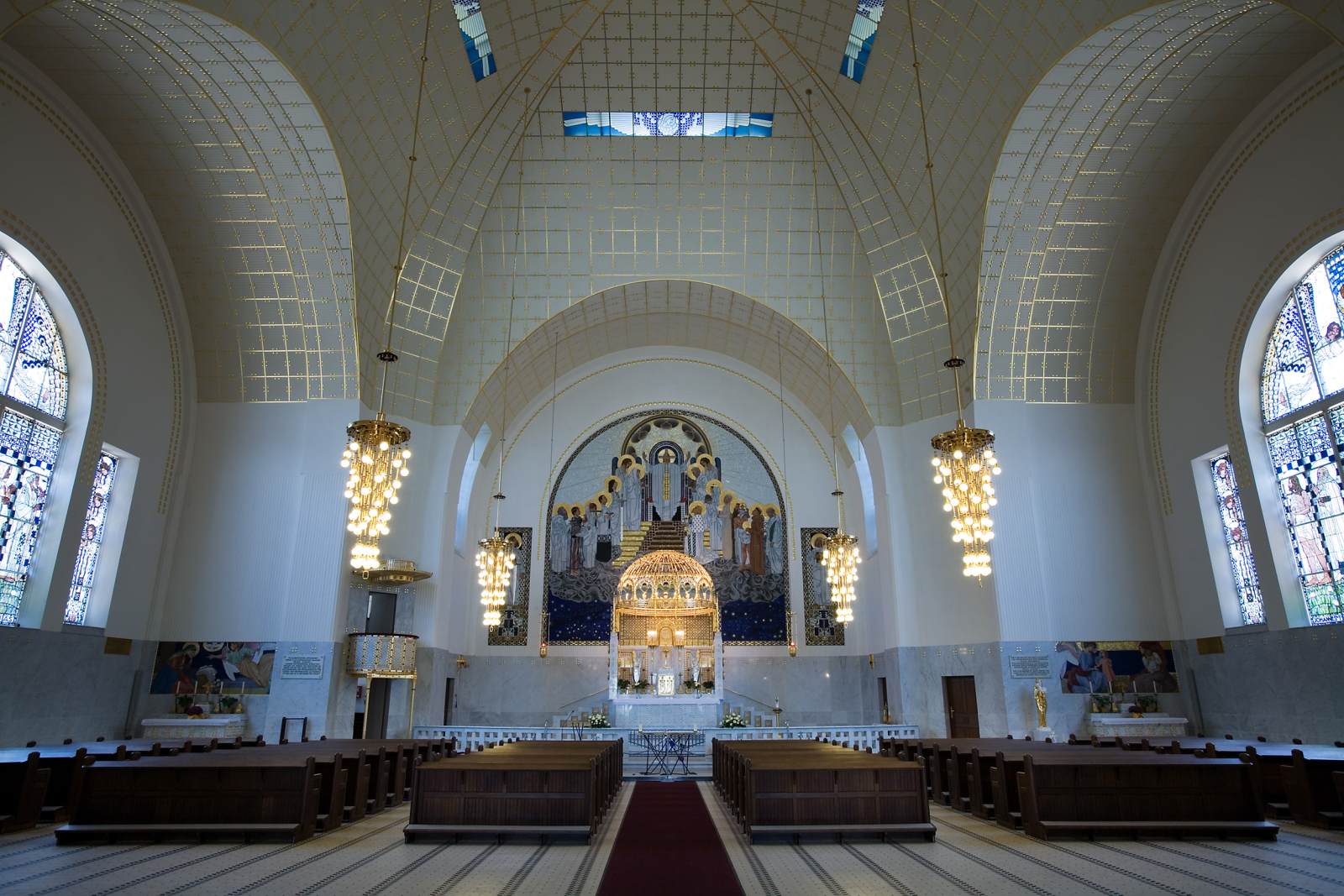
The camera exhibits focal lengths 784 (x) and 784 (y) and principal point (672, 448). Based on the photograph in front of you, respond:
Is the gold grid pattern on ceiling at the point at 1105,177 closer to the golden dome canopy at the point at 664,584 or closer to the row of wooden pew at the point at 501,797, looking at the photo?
the golden dome canopy at the point at 664,584

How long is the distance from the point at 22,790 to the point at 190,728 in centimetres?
643

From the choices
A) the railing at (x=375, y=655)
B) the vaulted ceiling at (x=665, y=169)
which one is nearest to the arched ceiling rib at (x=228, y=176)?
the vaulted ceiling at (x=665, y=169)

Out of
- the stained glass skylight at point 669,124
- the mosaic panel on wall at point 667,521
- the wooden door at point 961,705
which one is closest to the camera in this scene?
the wooden door at point 961,705

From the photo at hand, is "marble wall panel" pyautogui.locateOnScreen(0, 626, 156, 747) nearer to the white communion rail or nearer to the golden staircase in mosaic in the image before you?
the white communion rail

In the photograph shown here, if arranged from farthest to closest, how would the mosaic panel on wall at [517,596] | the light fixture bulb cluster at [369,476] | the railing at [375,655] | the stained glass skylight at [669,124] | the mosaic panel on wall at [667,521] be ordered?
the mosaic panel on wall at [667,521] < the mosaic panel on wall at [517,596] < the stained glass skylight at [669,124] < the railing at [375,655] < the light fixture bulb cluster at [369,476]

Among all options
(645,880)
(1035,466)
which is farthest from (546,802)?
(1035,466)

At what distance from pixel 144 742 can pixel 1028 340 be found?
1768 cm

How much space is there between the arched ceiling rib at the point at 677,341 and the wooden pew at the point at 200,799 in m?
11.2

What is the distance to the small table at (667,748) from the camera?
49.5ft

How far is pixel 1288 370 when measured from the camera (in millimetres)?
12969

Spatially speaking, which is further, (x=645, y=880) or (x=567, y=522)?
(x=567, y=522)

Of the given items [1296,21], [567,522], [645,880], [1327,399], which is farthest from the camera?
[567,522]

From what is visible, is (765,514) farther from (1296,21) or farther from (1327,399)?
(1296,21)

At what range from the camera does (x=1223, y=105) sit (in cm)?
1283
